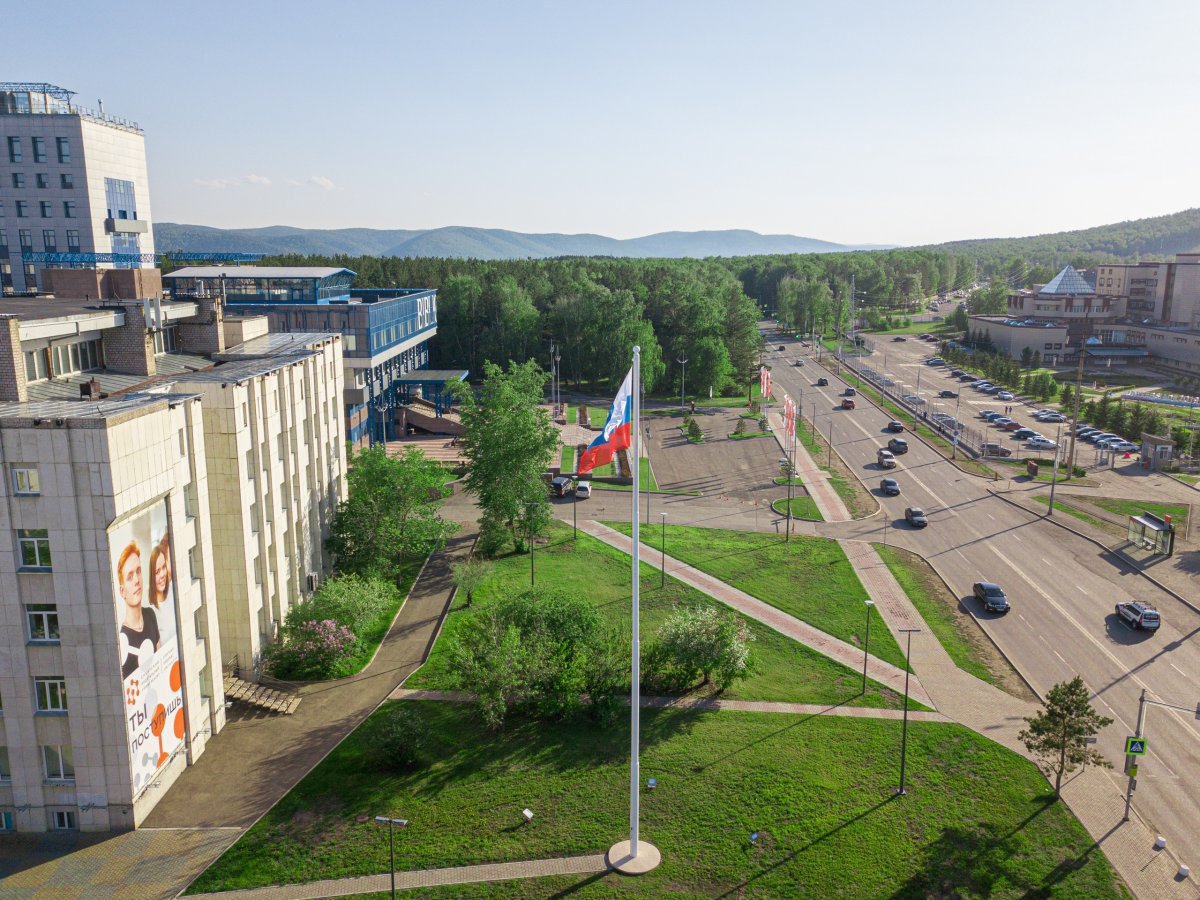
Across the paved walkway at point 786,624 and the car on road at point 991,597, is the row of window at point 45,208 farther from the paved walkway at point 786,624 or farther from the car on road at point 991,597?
the car on road at point 991,597

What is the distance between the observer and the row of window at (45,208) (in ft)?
264

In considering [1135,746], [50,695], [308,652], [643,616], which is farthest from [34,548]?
[1135,746]

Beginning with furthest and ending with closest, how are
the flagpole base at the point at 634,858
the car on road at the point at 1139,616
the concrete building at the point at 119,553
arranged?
1. the car on road at the point at 1139,616
2. the flagpole base at the point at 634,858
3. the concrete building at the point at 119,553

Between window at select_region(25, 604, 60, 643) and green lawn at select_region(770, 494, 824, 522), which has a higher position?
window at select_region(25, 604, 60, 643)

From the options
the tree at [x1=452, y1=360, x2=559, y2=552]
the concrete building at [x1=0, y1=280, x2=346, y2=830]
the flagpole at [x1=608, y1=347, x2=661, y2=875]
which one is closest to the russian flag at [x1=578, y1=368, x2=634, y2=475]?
the flagpole at [x1=608, y1=347, x2=661, y2=875]

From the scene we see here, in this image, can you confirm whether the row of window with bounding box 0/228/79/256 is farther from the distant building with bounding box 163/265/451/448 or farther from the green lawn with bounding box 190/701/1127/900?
the green lawn with bounding box 190/701/1127/900


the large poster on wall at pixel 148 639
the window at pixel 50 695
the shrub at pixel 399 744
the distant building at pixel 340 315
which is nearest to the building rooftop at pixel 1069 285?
the distant building at pixel 340 315

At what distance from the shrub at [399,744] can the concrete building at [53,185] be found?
194ft

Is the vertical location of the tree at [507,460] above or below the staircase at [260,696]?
above

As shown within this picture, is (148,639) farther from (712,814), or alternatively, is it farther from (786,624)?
(786,624)

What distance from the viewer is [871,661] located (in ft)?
152

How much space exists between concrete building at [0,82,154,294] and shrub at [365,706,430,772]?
59.0 meters

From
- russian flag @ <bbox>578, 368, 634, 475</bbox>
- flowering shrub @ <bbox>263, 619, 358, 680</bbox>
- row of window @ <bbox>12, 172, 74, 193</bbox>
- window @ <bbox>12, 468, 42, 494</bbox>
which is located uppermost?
A: row of window @ <bbox>12, 172, 74, 193</bbox>

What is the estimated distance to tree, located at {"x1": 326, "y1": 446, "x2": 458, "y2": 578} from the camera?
53.1 m
